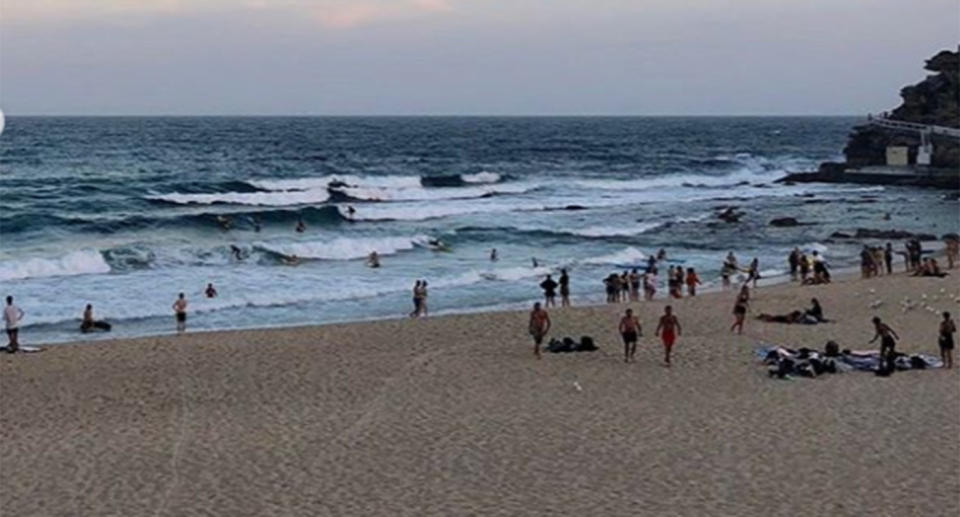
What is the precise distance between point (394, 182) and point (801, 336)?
45572mm

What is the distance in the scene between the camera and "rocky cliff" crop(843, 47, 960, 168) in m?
67.5

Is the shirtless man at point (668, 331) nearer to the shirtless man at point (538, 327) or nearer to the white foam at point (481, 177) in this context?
the shirtless man at point (538, 327)

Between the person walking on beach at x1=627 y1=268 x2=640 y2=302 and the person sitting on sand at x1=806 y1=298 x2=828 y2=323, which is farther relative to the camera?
the person walking on beach at x1=627 y1=268 x2=640 y2=302

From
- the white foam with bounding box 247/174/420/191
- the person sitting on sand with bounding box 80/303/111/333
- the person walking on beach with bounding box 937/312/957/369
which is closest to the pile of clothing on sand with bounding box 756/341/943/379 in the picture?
the person walking on beach with bounding box 937/312/957/369

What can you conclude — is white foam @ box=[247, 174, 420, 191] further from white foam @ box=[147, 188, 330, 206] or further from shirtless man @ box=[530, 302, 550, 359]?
shirtless man @ box=[530, 302, 550, 359]

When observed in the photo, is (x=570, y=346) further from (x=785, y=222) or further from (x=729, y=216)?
(x=729, y=216)

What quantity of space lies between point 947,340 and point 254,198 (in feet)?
128

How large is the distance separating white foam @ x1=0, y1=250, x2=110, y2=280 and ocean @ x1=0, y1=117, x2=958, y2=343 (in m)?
0.07

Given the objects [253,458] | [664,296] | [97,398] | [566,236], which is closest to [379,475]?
[253,458]

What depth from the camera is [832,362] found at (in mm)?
17859

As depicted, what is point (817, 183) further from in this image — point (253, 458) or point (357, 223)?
point (253, 458)

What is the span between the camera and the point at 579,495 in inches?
478

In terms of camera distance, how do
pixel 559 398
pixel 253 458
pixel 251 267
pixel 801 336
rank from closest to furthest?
pixel 253 458
pixel 559 398
pixel 801 336
pixel 251 267

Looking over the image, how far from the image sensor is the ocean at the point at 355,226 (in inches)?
1086
